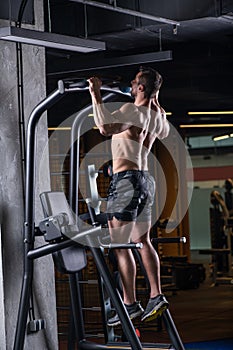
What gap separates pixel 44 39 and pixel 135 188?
51.6 inches

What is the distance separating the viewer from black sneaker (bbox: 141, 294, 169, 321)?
6215 millimetres

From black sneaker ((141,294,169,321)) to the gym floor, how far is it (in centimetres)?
220

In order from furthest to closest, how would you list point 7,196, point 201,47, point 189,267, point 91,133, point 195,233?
Answer: 1. point 195,233
2. point 91,133
3. point 189,267
4. point 201,47
5. point 7,196

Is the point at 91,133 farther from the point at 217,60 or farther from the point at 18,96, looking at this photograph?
the point at 18,96

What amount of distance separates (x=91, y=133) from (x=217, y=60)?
3.76m

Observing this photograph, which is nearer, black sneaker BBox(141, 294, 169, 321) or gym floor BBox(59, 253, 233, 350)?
black sneaker BBox(141, 294, 169, 321)

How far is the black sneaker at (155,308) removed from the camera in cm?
621

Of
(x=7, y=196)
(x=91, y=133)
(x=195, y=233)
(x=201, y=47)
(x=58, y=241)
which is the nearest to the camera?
(x=58, y=241)

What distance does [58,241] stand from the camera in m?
5.99

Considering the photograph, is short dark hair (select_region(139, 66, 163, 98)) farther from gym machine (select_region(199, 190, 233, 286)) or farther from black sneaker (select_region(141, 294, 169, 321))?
gym machine (select_region(199, 190, 233, 286))

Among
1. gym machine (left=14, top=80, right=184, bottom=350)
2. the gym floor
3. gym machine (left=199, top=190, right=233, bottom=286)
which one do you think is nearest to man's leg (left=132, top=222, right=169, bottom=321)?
gym machine (left=14, top=80, right=184, bottom=350)

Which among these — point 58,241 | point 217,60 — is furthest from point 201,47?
point 58,241

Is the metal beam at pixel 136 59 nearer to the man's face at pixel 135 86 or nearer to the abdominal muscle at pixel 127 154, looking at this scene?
the man's face at pixel 135 86

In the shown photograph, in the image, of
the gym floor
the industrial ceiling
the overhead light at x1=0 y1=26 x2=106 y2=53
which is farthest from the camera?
the gym floor
